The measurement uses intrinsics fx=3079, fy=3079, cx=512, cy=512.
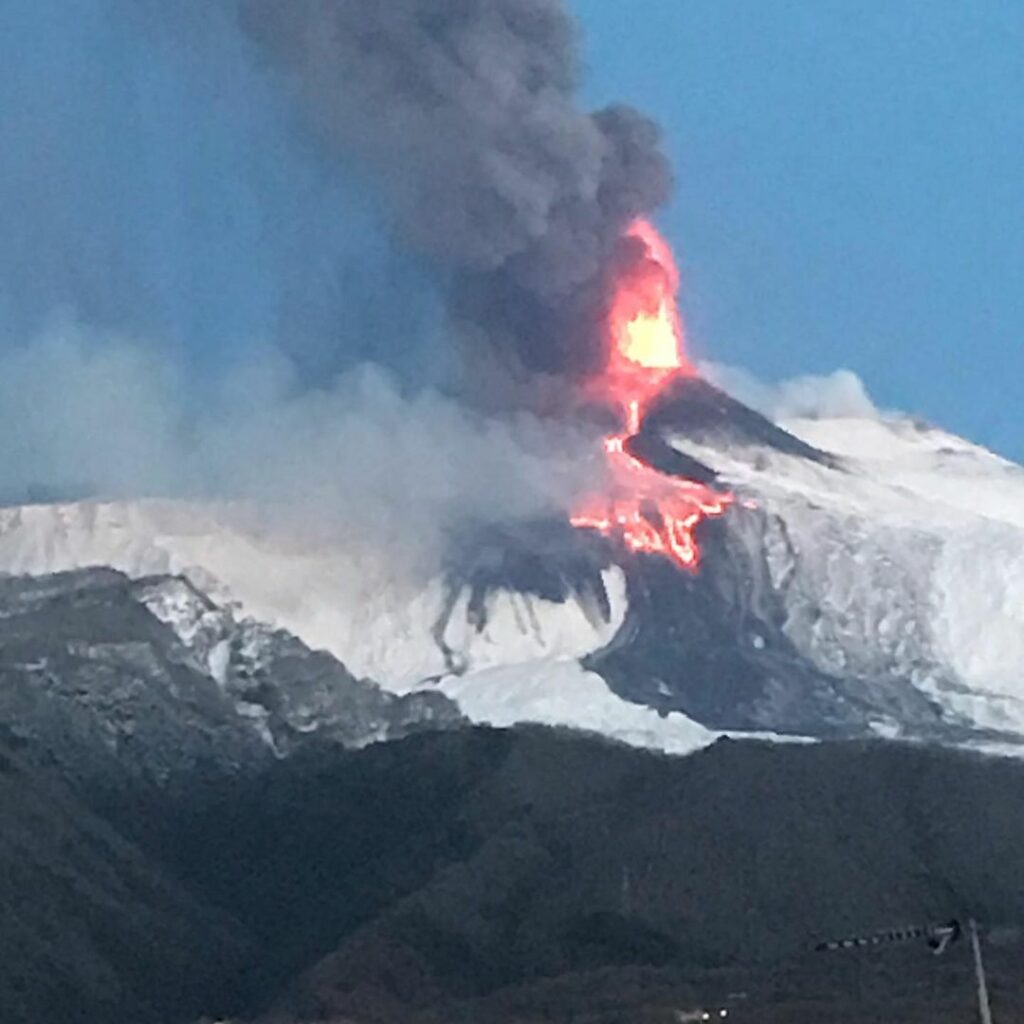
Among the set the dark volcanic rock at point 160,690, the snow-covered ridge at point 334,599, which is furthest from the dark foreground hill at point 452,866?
the snow-covered ridge at point 334,599

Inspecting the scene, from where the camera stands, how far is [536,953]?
116125 millimetres

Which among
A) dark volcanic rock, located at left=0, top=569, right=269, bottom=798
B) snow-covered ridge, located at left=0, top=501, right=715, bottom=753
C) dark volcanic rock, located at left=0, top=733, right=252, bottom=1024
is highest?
snow-covered ridge, located at left=0, top=501, right=715, bottom=753

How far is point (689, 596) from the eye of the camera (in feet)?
570

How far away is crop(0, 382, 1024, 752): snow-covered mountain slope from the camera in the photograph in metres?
166

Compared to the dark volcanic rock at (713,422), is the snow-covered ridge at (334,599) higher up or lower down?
lower down

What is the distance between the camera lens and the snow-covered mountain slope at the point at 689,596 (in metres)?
166

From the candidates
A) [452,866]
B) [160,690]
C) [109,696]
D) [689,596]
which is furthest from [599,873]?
[689,596]

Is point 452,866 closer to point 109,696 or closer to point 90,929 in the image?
point 90,929

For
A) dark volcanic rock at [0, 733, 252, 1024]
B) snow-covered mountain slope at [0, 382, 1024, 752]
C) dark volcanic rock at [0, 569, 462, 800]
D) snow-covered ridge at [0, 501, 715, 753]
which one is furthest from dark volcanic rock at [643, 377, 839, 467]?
dark volcanic rock at [0, 733, 252, 1024]

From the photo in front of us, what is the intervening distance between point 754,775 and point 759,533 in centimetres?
5004

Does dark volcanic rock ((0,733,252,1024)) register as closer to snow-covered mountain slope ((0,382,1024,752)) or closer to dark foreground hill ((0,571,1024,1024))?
dark foreground hill ((0,571,1024,1024))

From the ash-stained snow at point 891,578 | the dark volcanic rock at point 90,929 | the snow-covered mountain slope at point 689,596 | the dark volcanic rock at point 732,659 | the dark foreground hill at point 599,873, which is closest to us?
the dark foreground hill at point 599,873

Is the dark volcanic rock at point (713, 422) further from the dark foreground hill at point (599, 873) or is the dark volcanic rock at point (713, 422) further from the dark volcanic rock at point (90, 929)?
the dark volcanic rock at point (90, 929)

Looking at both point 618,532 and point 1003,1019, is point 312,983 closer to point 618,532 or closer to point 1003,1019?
point 1003,1019
